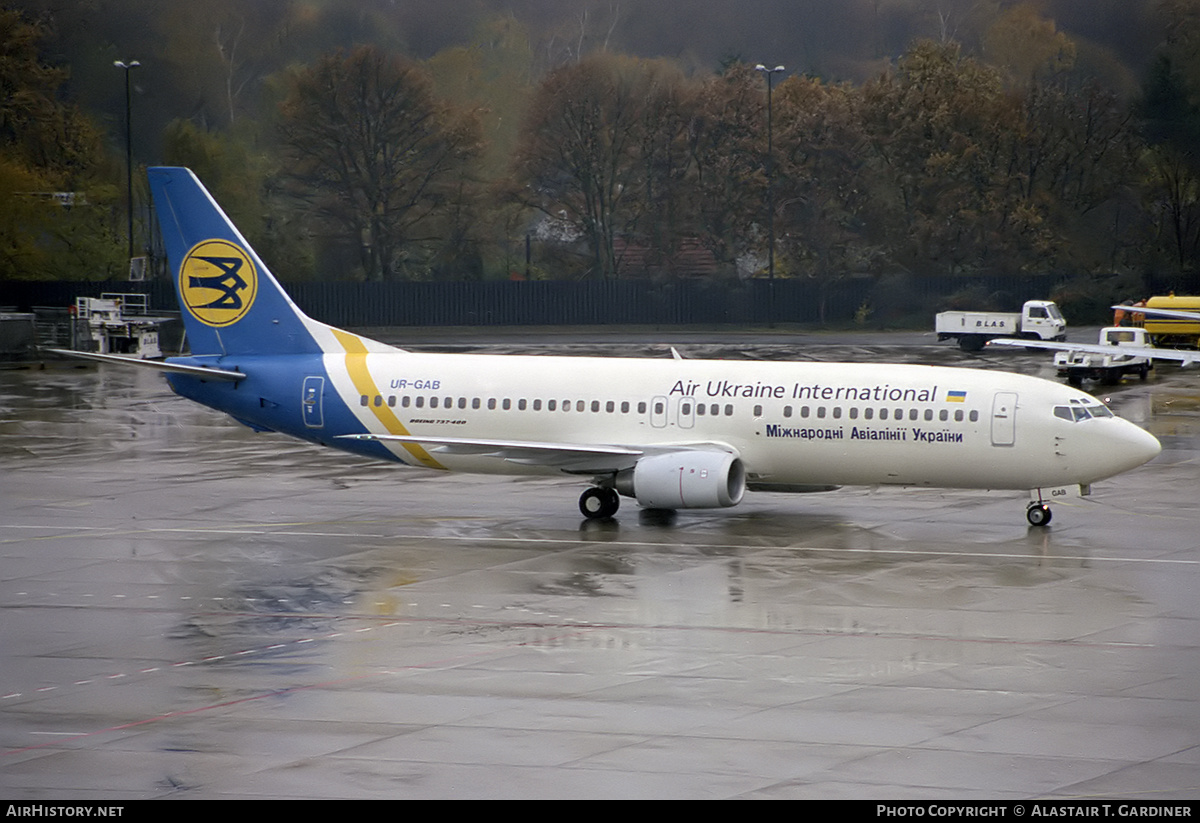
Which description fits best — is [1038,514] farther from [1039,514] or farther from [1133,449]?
[1133,449]

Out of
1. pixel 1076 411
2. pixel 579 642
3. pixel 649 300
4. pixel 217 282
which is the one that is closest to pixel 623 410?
pixel 1076 411

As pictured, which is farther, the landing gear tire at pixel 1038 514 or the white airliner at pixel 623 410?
the landing gear tire at pixel 1038 514

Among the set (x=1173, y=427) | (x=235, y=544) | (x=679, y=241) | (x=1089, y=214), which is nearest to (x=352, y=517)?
(x=235, y=544)

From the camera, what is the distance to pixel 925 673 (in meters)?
21.4

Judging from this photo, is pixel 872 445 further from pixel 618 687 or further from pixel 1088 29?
pixel 1088 29

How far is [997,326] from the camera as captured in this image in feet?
264

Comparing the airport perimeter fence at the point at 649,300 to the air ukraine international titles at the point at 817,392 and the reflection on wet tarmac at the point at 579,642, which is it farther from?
the air ukraine international titles at the point at 817,392

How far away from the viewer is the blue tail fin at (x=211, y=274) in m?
37.0

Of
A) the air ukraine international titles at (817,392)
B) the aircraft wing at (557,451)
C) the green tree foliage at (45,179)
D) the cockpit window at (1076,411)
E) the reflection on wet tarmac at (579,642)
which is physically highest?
the green tree foliage at (45,179)

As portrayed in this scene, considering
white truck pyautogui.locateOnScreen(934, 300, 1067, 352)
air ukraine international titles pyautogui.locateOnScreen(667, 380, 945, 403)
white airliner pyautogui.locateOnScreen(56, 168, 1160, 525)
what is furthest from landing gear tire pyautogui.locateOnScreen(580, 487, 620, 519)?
white truck pyautogui.locateOnScreen(934, 300, 1067, 352)

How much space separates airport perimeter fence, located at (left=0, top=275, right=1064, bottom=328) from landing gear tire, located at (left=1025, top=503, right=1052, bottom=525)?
6815 cm

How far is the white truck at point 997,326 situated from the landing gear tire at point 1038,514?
48072mm

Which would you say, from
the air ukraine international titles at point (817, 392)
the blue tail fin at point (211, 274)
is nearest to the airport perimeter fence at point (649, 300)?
the blue tail fin at point (211, 274)

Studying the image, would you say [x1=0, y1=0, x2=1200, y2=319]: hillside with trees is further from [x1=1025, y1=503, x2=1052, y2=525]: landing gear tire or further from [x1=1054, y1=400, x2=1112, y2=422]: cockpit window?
[x1=1054, y1=400, x2=1112, y2=422]: cockpit window
